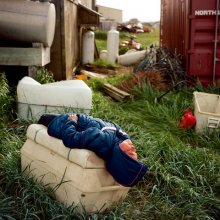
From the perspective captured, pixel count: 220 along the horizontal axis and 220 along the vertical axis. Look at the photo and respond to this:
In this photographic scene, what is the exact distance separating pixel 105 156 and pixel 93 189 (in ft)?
0.96

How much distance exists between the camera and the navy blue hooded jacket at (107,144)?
3.53 metres

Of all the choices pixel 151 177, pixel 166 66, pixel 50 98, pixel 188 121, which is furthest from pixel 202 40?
pixel 151 177

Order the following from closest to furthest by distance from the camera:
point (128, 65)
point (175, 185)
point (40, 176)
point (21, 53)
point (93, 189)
→ point (93, 189) < point (40, 176) < point (175, 185) < point (21, 53) < point (128, 65)

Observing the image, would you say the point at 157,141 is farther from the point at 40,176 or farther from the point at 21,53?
the point at 21,53

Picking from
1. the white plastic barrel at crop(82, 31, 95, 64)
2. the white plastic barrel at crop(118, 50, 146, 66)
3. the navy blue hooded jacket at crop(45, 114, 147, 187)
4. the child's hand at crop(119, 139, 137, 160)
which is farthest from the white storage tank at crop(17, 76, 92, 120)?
the white plastic barrel at crop(118, 50, 146, 66)

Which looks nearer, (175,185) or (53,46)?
(175,185)

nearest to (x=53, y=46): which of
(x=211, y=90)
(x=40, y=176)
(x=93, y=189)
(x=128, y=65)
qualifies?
(x=211, y=90)

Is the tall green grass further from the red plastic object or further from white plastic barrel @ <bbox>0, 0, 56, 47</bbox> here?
white plastic barrel @ <bbox>0, 0, 56, 47</bbox>

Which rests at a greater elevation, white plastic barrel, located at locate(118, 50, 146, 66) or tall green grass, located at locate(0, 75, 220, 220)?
white plastic barrel, located at locate(118, 50, 146, 66)

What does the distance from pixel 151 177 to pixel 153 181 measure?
0.23 ft

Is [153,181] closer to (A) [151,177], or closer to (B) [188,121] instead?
(A) [151,177]

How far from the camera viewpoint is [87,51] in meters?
13.3

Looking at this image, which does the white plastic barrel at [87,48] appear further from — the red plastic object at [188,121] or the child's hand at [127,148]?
the child's hand at [127,148]

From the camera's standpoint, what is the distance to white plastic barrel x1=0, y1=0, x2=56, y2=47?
673cm
